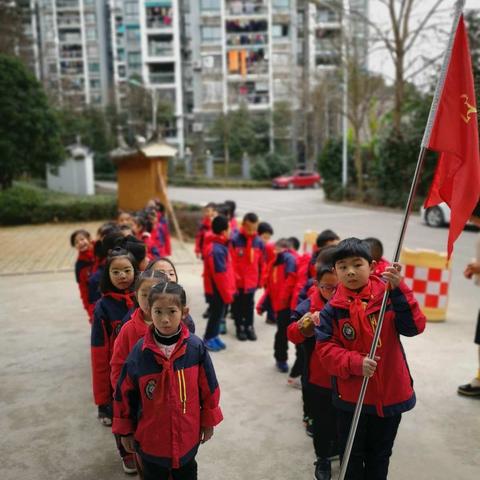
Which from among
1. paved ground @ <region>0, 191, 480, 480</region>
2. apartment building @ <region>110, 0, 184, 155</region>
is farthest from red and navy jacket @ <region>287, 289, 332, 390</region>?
apartment building @ <region>110, 0, 184, 155</region>

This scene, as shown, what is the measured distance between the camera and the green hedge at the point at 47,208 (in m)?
15.9

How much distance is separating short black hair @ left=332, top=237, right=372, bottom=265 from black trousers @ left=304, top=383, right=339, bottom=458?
997 millimetres

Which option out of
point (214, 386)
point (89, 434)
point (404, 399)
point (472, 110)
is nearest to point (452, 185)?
point (472, 110)

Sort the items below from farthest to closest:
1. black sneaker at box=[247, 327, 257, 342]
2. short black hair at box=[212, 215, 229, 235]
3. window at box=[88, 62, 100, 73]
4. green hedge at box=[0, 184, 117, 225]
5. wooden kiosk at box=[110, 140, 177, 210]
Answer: window at box=[88, 62, 100, 73], green hedge at box=[0, 184, 117, 225], wooden kiosk at box=[110, 140, 177, 210], black sneaker at box=[247, 327, 257, 342], short black hair at box=[212, 215, 229, 235]

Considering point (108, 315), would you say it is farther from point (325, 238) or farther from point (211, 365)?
point (325, 238)

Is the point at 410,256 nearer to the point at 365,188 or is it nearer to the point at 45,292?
the point at 45,292

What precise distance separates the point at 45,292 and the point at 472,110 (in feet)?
22.7

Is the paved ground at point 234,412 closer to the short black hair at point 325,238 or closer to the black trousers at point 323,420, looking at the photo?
the black trousers at point 323,420

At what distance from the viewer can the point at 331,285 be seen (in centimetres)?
304

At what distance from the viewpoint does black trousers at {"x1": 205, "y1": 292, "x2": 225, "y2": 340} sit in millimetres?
5266

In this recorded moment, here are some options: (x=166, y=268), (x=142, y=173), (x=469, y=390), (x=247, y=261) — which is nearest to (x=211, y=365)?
(x=166, y=268)

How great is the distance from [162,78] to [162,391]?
172 ft

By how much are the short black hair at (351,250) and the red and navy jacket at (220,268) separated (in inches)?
106

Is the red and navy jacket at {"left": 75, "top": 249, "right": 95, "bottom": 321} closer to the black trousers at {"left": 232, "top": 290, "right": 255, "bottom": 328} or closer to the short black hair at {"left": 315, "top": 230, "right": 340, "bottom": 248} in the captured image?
the black trousers at {"left": 232, "top": 290, "right": 255, "bottom": 328}
